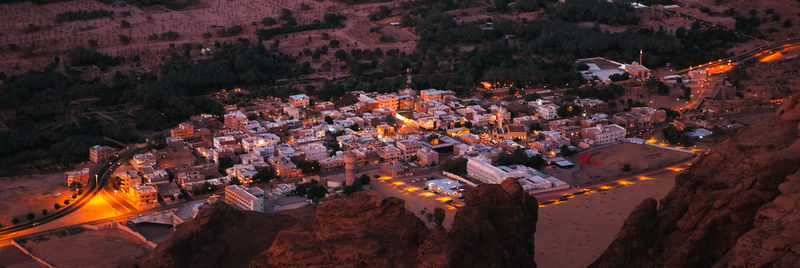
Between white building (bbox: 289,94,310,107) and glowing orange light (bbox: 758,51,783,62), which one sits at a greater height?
glowing orange light (bbox: 758,51,783,62)

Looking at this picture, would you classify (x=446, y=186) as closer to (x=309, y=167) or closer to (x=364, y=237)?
(x=309, y=167)

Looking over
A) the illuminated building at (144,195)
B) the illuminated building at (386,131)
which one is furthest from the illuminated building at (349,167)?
the illuminated building at (386,131)

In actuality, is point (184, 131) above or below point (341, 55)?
below

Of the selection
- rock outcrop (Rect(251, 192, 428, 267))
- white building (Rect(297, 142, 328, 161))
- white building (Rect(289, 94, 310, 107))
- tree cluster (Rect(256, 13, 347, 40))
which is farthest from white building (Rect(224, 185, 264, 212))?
tree cluster (Rect(256, 13, 347, 40))

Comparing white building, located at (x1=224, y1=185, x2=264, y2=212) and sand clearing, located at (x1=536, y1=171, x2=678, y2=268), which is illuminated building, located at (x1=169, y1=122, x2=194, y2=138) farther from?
sand clearing, located at (x1=536, y1=171, x2=678, y2=268)

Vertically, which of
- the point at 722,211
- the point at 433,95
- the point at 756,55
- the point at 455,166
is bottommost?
the point at 433,95

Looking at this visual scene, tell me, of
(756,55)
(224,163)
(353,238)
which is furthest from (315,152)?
(756,55)

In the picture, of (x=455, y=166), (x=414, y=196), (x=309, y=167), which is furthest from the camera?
(x=309, y=167)
